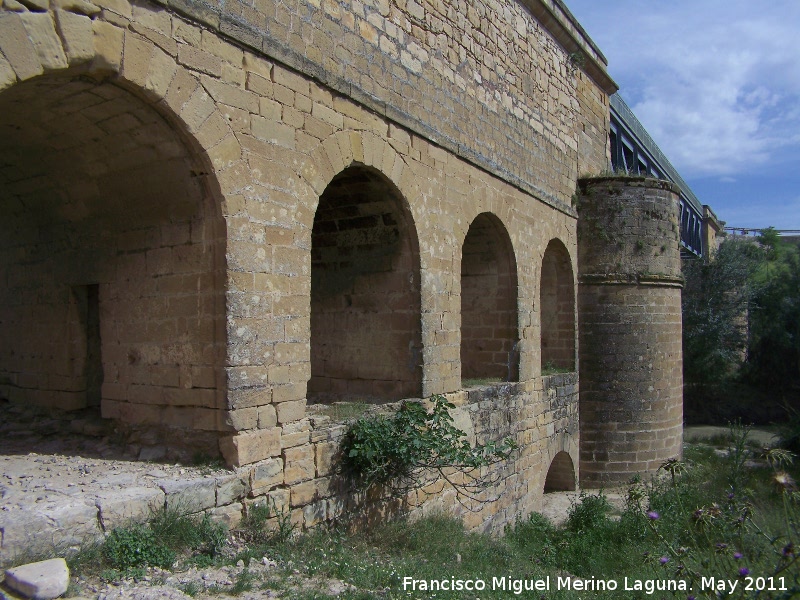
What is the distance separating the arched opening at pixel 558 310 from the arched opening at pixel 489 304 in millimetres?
2366

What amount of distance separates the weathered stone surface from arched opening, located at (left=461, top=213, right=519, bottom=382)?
5.90 metres

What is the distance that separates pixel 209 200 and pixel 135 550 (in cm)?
219

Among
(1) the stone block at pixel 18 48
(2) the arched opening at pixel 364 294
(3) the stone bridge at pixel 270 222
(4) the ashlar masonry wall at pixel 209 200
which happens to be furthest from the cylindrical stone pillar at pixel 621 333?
(1) the stone block at pixel 18 48

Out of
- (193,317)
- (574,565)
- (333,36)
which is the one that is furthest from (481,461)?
(333,36)

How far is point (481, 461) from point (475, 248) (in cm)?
362

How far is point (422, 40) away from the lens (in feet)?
22.5

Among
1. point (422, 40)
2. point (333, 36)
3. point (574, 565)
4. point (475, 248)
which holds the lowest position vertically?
point (574, 565)

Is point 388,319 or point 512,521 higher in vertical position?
point 388,319

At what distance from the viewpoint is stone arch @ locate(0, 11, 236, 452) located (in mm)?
3885

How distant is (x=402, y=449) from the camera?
5.48 metres

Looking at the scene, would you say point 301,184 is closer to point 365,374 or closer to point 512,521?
point 365,374

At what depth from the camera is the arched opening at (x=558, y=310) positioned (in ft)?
36.5

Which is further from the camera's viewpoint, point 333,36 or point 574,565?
point 574,565

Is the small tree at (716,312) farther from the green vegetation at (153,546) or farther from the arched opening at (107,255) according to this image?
the green vegetation at (153,546)
